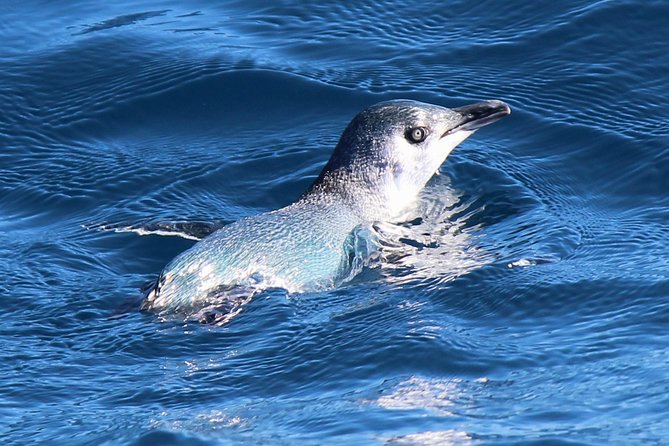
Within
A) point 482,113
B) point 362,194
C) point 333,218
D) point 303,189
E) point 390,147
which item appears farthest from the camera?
point 303,189

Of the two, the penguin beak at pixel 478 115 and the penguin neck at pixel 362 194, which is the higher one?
the penguin beak at pixel 478 115

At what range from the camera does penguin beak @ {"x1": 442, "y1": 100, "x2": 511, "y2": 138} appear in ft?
28.8

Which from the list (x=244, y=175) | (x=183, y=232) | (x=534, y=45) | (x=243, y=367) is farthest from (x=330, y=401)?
(x=534, y=45)

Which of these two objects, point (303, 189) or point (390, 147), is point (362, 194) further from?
point (303, 189)

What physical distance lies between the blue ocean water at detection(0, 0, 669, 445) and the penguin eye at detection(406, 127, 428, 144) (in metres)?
0.47

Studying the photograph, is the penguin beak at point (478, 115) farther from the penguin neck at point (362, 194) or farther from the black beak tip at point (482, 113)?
the penguin neck at point (362, 194)

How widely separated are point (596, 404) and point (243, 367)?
1.71 metres

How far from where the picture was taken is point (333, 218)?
8.10 metres

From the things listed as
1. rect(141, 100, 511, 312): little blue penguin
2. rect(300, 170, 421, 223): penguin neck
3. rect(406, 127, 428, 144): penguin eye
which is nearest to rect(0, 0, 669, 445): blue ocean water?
rect(141, 100, 511, 312): little blue penguin

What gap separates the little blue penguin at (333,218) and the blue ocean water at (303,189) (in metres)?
0.18

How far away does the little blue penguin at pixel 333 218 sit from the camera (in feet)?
23.5

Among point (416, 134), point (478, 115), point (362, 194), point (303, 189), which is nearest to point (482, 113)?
point (478, 115)

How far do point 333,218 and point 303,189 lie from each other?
48.1 inches

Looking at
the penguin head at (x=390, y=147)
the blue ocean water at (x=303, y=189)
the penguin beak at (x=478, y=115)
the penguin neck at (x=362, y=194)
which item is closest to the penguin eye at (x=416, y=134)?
the penguin head at (x=390, y=147)
